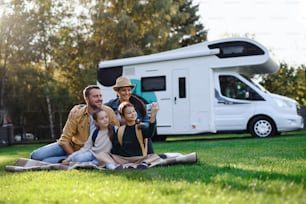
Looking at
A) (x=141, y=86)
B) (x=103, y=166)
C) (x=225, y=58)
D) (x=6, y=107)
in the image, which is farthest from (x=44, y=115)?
(x=103, y=166)

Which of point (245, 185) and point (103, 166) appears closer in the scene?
point (245, 185)

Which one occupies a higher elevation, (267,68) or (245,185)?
(267,68)

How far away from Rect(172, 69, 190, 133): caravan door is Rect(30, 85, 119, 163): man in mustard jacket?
264 inches

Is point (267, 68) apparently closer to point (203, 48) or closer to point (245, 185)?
point (203, 48)

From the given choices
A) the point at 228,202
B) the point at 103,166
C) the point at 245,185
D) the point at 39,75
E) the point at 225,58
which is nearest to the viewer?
the point at 228,202

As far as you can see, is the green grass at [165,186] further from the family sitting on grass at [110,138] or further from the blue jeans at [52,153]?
the blue jeans at [52,153]

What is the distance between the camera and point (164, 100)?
42.7 feet

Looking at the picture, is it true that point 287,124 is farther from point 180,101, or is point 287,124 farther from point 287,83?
point 287,83

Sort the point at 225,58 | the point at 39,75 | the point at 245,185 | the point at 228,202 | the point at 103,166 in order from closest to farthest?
the point at 228,202 → the point at 245,185 → the point at 103,166 → the point at 225,58 → the point at 39,75

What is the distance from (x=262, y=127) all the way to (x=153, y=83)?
3111mm

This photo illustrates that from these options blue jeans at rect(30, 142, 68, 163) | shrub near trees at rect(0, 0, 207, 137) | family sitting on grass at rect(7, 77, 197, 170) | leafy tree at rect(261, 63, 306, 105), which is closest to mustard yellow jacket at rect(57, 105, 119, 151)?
family sitting on grass at rect(7, 77, 197, 170)

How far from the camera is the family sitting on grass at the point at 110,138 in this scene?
5.61 m

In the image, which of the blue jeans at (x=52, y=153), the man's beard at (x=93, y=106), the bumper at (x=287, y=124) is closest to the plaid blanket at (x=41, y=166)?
the blue jeans at (x=52, y=153)

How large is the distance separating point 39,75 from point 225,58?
1264 cm
